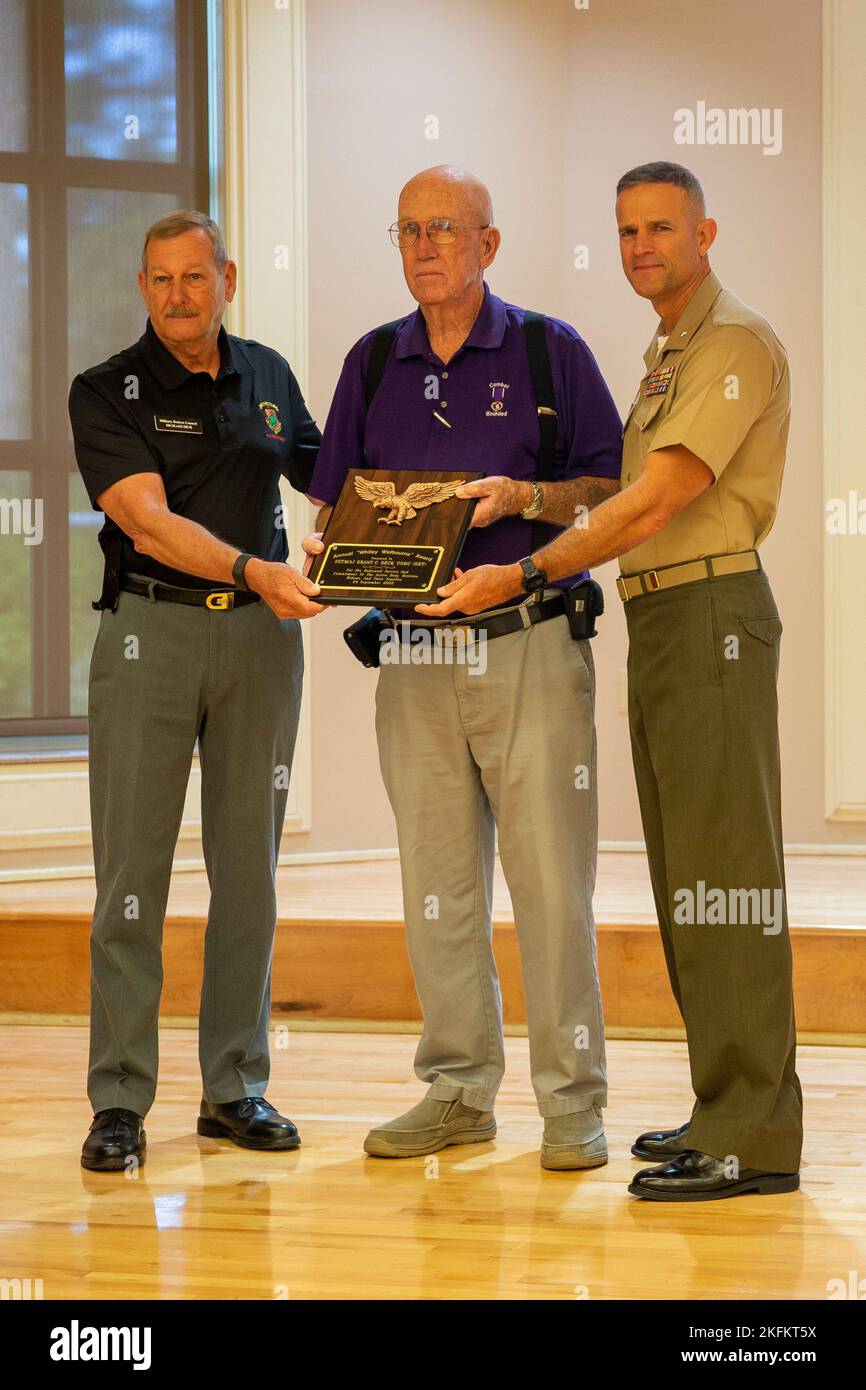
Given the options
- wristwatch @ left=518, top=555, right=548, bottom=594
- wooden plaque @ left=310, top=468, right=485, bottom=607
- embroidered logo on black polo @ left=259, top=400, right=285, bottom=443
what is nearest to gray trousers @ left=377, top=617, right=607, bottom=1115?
wristwatch @ left=518, top=555, right=548, bottom=594

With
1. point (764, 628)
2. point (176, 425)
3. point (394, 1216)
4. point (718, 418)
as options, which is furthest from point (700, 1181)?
point (176, 425)

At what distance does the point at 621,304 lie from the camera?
196 inches

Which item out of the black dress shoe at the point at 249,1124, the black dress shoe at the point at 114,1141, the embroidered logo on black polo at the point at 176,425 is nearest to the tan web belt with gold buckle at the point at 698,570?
the embroidered logo on black polo at the point at 176,425

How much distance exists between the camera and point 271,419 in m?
2.89

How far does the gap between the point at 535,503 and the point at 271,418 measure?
0.58 meters

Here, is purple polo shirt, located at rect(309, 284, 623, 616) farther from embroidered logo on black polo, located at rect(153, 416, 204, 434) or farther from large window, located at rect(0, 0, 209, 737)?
large window, located at rect(0, 0, 209, 737)

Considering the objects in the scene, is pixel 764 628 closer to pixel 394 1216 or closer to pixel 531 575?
pixel 531 575

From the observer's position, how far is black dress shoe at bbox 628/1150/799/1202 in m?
2.50

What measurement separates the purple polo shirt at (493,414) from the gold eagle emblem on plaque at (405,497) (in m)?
0.10

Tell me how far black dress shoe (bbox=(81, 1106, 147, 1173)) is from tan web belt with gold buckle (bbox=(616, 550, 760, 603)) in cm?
133

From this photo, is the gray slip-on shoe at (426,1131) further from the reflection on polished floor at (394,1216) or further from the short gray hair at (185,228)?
the short gray hair at (185,228)

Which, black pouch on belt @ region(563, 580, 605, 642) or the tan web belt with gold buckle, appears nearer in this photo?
the tan web belt with gold buckle

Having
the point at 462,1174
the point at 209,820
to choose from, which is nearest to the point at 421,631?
the point at 209,820
